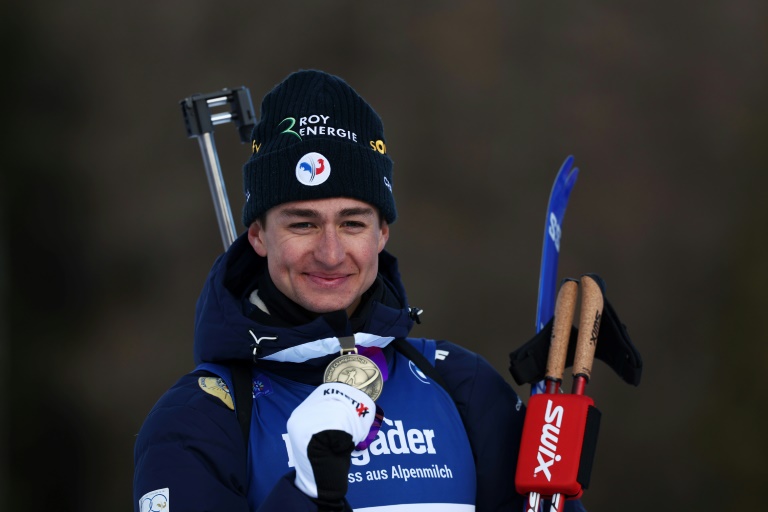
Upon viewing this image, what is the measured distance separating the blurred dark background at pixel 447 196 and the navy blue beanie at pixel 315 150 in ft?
7.03

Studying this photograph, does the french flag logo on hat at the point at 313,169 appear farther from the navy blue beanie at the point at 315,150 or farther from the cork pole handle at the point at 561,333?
the cork pole handle at the point at 561,333

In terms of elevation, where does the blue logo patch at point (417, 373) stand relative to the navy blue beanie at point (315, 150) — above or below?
below

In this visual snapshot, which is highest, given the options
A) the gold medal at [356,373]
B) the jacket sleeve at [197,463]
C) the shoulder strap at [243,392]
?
the gold medal at [356,373]

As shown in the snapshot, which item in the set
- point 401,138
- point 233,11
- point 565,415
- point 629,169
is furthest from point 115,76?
point 565,415

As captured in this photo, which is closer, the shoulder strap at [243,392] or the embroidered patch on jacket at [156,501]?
the embroidered patch on jacket at [156,501]

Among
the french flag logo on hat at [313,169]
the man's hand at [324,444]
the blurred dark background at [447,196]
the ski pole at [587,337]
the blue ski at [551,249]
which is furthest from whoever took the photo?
the blurred dark background at [447,196]

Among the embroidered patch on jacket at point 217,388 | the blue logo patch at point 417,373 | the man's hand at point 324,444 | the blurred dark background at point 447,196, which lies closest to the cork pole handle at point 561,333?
the blue logo patch at point 417,373

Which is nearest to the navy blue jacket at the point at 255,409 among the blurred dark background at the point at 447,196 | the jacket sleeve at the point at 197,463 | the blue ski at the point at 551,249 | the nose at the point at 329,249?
the jacket sleeve at the point at 197,463

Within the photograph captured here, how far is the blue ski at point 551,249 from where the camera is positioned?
233cm

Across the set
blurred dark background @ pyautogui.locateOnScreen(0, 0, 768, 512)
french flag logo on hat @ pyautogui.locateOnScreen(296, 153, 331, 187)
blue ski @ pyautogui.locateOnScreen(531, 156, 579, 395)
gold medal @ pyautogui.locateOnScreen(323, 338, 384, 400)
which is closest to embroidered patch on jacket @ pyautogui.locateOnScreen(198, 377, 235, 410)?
gold medal @ pyautogui.locateOnScreen(323, 338, 384, 400)

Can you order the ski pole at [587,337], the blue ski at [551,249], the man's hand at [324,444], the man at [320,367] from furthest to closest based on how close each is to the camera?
the blue ski at [551,249]
the ski pole at [587,337]
the man at [320,367]
the man's hand at [324,444]

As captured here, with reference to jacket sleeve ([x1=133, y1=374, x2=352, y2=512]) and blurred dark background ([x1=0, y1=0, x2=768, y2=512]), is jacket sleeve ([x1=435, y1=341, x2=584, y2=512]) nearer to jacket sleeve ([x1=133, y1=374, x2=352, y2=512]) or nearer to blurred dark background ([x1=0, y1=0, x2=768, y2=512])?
jacket sleeve ([x1=133, y1=374, x2=352, y2=512])

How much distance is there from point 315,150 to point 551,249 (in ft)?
2.22

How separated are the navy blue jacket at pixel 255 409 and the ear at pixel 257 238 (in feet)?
0.16
